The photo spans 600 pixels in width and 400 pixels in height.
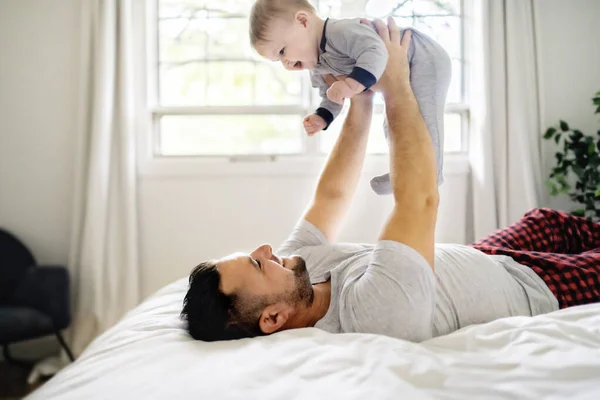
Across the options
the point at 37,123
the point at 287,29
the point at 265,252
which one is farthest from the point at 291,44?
the point at 37,123

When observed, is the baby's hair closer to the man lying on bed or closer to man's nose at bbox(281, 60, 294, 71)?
man's nose at bbox(281, 60, 294, 71)

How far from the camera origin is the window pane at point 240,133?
313cm

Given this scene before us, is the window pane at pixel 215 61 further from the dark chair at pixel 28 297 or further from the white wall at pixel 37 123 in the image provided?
the dark chair at pixel 28 297

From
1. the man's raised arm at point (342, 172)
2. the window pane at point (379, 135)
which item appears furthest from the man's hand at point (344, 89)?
the window pane at point (379, 135)

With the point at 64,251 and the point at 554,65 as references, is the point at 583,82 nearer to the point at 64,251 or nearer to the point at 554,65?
the point at 554,65

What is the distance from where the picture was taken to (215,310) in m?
1.21

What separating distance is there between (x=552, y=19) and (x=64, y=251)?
303cm

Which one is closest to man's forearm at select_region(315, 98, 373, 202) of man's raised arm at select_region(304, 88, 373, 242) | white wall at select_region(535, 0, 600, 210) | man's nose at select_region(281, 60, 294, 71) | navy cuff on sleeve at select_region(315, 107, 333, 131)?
man's raised arm at select_region(304, 88, 373, 242)

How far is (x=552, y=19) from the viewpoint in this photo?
2965 millimetres

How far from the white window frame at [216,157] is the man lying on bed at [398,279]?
1.41 metres

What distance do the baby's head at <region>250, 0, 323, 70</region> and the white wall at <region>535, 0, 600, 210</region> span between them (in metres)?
1.95

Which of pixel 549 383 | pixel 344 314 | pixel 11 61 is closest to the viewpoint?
pixel 549 383

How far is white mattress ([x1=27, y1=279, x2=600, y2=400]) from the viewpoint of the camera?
831 millimetres

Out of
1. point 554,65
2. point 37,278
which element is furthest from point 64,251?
point 554,65
